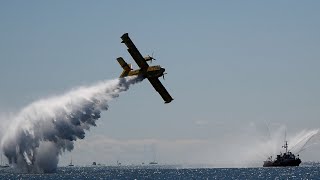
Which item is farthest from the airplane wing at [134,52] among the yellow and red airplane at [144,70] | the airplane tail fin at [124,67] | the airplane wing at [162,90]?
the airplane wing at [162,90]

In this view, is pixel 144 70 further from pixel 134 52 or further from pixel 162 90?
pixel 162 90

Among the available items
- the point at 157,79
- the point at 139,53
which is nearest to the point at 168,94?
the point at 157,79

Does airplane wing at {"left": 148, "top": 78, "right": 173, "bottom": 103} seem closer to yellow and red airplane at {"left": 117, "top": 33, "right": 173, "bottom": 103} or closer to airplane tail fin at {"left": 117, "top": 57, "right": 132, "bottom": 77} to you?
yellow and red airplane at {"left": 117, "top": 33, "right": 173, "bottom": 103}

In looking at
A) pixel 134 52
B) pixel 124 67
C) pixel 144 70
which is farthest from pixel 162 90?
pixel 134 52

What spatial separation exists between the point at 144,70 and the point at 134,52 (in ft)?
11.3

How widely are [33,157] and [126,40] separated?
66.4 m

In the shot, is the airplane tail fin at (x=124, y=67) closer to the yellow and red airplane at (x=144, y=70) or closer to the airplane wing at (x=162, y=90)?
the yellow and red airplane at (x=144, y=70)

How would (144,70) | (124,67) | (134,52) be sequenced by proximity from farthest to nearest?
(124,67) < (144,70) < (134,52)

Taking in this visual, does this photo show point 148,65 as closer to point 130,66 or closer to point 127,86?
point 130,66

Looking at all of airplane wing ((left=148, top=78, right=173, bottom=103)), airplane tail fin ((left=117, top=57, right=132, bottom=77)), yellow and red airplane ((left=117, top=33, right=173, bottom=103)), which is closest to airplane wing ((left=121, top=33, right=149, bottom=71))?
yellow and red airplane ((left=117, top=33, right=173, bottom=103))

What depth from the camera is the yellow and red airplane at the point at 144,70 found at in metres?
88.6

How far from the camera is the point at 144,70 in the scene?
3565 inches

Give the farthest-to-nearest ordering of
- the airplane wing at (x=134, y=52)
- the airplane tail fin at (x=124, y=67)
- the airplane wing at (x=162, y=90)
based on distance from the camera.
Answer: the airplane tail fin at (x=124, y=67) < the airplane wing at (x=162, y=90) < the airplane wing at (x=134, y=52)

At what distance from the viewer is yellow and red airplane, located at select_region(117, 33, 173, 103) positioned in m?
88.6
